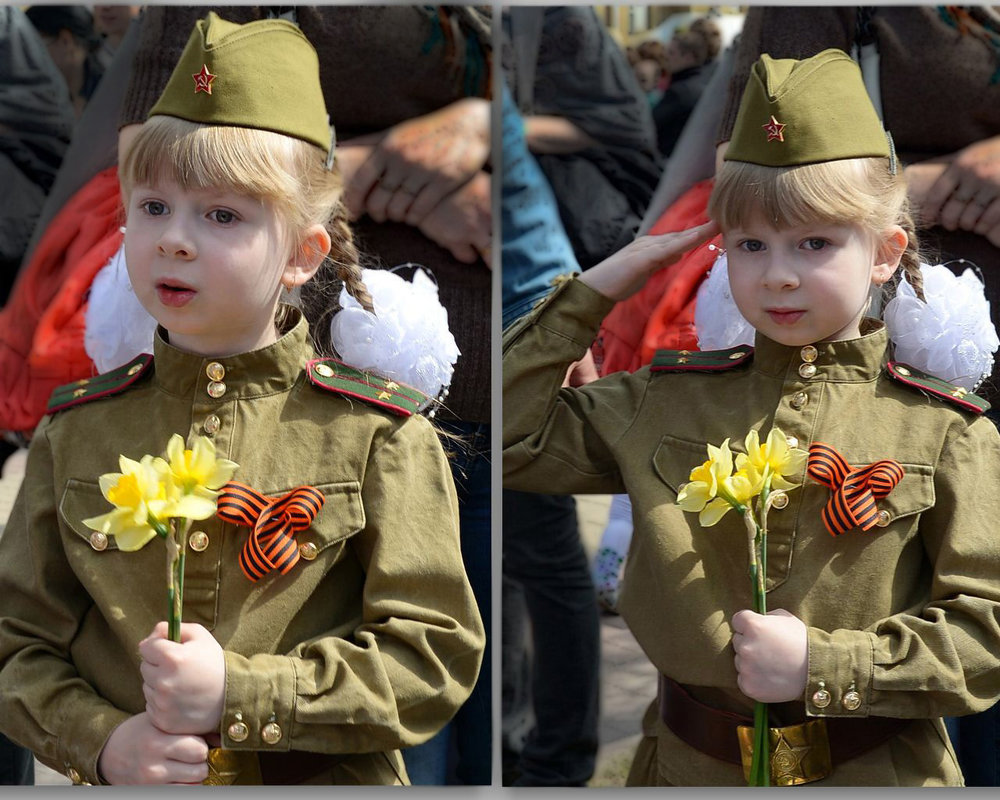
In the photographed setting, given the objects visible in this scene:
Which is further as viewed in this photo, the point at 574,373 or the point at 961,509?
the point at 574,373

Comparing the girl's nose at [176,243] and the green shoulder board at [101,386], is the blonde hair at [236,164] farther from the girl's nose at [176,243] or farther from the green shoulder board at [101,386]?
the green shoulder board at [101,386]

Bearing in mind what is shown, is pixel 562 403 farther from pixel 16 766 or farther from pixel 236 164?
pixel 16 766

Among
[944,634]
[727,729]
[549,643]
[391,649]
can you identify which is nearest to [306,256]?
[391,649]

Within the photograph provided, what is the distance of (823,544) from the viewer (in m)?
2.13

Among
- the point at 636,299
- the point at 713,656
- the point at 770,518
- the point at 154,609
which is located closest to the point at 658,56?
the point at 636,299

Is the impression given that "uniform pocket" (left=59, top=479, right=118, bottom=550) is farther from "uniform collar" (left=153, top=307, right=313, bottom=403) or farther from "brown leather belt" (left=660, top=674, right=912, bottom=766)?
"brown leather belt" (left=660, top=674, right=912, bottom=766)

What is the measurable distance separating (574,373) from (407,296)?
333 millimetres

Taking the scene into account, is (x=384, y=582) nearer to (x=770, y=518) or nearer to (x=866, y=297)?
(x=770, y=518)

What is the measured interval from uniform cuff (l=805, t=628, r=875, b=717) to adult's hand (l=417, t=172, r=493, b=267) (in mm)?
894

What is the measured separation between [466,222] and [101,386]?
2.30 ft

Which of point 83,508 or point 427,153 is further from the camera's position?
point 427,153

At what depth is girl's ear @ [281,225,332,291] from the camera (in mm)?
2127

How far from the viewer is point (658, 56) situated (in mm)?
2420

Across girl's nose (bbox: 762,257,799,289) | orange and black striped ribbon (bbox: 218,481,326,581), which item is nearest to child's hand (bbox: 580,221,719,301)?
girl's nose (bbox: 762,257,799,289)
